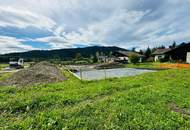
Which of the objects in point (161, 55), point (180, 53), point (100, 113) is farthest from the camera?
point (161, 55)

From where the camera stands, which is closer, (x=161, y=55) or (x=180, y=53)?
(x=180, y=53)

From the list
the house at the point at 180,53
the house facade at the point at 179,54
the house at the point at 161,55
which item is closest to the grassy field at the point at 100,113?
the house facade at the point at 179,54

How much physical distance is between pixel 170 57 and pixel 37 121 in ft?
133

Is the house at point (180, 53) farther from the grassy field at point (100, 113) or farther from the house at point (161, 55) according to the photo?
the grassy field at point (100, 113)

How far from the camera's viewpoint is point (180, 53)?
3794 centimetres

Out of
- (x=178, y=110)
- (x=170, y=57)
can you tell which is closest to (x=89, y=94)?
(x=178, y=110)

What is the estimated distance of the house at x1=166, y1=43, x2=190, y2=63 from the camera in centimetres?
3600

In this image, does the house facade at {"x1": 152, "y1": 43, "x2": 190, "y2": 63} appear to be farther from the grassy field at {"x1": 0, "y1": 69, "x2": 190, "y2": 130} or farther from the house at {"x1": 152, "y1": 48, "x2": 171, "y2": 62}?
the grassy field at {"x1": 0, "y1": 69, "x2": 190, "y2": 130}

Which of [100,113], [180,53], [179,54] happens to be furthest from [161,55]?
[100,113]

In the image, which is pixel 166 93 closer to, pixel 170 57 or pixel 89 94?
pixel 89 94

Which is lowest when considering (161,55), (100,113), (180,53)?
(100,113)

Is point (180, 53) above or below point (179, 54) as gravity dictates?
above

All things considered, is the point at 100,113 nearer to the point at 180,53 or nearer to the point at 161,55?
the point at 180,53

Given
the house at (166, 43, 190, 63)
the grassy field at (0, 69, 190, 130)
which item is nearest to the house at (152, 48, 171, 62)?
the house at (166, 43, 190, 63)
